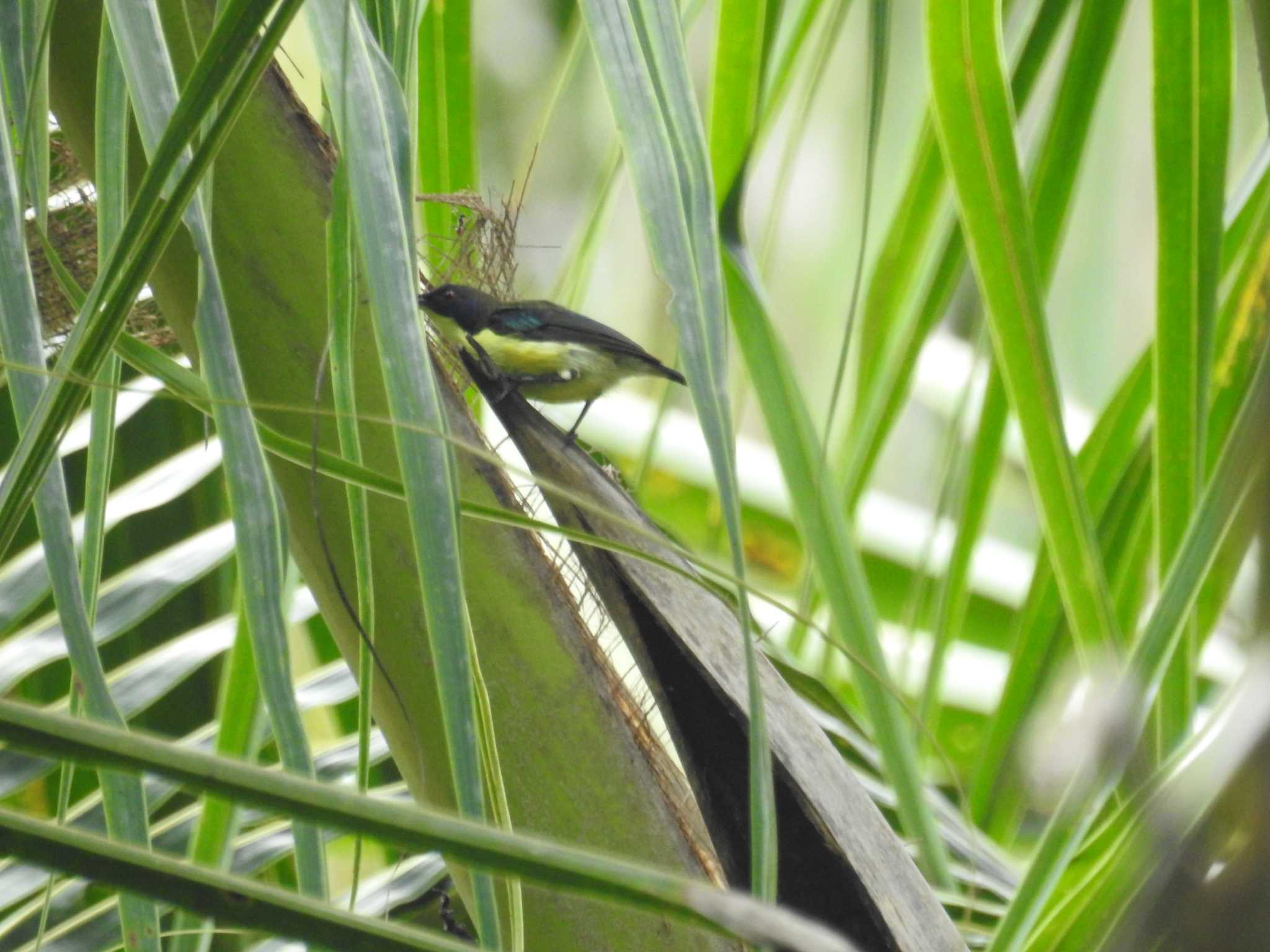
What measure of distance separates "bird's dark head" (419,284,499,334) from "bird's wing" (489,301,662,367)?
0.7 inches

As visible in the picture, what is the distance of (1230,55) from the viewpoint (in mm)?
555

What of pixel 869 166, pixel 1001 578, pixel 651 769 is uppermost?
pixel 869 166

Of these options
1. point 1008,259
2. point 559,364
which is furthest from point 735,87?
point 559,364

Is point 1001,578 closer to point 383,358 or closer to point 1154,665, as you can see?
point 1154,665

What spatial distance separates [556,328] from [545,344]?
2 cm

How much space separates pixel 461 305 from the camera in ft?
3.07

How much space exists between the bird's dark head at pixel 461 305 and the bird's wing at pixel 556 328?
0.06ft

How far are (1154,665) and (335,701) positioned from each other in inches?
26.0

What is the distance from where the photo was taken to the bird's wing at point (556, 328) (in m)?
1.01

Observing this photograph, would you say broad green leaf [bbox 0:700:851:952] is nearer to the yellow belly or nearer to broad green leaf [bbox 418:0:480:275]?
broad green leaf [bbox 418:0:480:275]

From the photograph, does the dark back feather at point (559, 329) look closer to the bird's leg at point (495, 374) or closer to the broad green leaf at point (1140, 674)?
the bird's leg at point (495, 374)

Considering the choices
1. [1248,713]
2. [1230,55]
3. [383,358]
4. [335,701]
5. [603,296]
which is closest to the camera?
[1248,713]

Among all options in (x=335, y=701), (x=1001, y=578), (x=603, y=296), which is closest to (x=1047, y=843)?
(x=335, y=701)

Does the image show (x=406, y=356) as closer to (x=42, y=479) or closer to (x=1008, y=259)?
(x=42, y=479)
